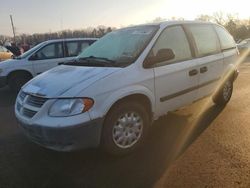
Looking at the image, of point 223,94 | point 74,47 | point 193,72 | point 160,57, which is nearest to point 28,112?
point 160,57

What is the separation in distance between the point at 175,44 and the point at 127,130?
1688 mm

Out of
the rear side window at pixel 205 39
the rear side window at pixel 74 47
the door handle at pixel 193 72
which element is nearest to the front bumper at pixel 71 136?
the door handle at pixel 193 72

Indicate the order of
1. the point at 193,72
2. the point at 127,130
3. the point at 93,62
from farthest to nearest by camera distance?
1. the point at 193,72
2. the point at 93,62
3. the point at 127,130

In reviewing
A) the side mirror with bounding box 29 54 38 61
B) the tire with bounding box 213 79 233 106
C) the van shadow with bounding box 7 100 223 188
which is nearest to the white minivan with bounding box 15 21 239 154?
the van shadow with bounding box 7 100 223 188

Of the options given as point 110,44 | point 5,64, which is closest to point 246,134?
point 110,44

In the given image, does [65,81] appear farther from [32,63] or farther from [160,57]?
[32,63]

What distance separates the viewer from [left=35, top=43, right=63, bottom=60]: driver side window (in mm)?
9899

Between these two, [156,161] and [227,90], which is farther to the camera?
[227,90]

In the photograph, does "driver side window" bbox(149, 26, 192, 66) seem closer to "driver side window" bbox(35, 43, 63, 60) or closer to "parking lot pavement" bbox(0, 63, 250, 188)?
"parking lot pavement" bbox(0, 63, 250, 188)

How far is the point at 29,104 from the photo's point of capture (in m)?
4.20

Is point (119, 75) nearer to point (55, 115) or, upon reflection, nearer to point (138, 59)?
point (138, 59)

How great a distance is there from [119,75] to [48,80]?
1.00m

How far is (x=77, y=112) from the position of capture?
12.5 ft

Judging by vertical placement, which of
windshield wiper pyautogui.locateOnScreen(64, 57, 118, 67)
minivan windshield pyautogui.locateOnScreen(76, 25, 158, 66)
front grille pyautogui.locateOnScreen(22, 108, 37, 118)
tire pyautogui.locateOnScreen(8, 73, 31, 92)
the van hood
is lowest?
tire pyautogui.locateOnScreen(8, 73, 31, 92)
